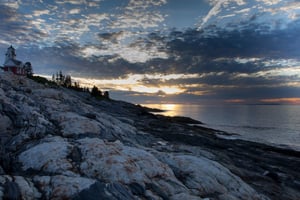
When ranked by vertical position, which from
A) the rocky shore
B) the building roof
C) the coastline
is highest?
the building roof

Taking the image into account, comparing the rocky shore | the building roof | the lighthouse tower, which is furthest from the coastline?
the building roof

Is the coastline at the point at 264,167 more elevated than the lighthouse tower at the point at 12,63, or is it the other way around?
the lighthouse tower at the point at 12,63

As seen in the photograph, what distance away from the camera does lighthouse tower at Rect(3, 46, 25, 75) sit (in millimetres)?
70438

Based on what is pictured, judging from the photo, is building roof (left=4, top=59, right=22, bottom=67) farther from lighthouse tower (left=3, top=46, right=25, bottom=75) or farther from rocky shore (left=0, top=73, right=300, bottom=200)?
rocky shore (left=0, top=73, right=300, bottom=200)

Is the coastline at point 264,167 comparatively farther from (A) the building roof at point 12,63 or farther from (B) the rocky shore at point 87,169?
(A) the building roof at point 12,63

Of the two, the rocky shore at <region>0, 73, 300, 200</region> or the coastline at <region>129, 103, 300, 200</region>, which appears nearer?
the rocky shore at <region>0, 73, 300, 200</region>

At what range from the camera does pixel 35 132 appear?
15828 mm

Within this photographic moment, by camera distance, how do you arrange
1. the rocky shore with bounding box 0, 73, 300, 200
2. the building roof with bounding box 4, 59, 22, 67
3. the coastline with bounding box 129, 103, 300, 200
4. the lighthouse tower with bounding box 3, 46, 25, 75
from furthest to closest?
the building roof with bounding box 4, 59, 22, 67 < the lighthouse tower with bounding box 3, 46, 25, 75 < the coastline with bounding box 129, 103, 300, 200 < the rocky shore with bounding box 0, 73, 300, 200

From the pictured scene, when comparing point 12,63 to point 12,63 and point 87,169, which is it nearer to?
point 12,63

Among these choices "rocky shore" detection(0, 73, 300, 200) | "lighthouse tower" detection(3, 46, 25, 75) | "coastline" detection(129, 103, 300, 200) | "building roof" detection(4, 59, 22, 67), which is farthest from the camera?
"building roof" detection(4, 59, 22, 67)

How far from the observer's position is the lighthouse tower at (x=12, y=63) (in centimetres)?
7044

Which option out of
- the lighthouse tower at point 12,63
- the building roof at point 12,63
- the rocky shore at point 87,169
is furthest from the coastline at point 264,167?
the building roof at point 12,63

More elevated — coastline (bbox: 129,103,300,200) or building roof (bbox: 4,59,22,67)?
building roof (bbox: 4,59,22,67)

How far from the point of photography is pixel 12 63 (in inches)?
2793
